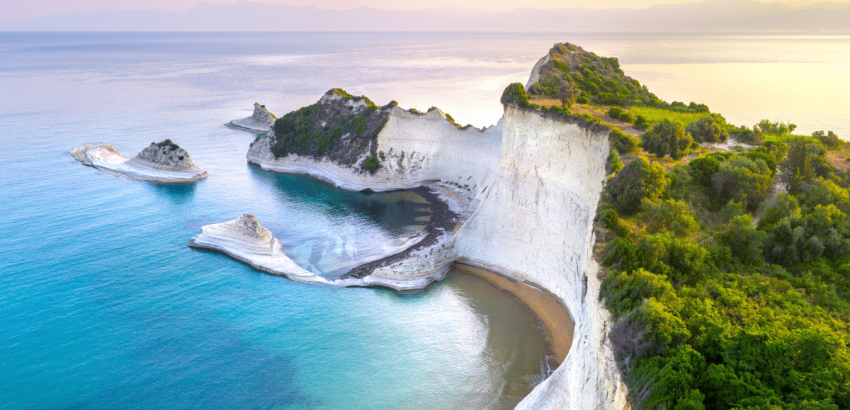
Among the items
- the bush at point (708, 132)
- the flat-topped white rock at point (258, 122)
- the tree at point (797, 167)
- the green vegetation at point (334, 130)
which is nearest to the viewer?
the tree at point (797, 167)

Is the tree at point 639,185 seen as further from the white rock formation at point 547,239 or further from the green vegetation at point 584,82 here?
the green vegetation at point 584,82

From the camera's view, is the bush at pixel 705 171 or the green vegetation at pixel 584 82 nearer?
the bush at pixel 705 171

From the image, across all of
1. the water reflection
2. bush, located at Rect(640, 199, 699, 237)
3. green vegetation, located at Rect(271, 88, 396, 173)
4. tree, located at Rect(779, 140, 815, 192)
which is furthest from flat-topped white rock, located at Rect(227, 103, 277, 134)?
tree, located at Rect(779, 140, 815, 192)

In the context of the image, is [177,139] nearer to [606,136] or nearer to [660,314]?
[606,136]

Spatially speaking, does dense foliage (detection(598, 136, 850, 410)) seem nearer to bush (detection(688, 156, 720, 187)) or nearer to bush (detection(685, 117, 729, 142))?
bush (detection(688, 156, 720, 187))

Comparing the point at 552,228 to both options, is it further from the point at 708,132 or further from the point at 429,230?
the point at 429,230

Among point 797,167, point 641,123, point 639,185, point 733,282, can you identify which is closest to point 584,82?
point 641,123

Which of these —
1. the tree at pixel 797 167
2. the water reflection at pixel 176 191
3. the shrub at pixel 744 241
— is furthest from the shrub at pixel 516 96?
the water reflection at pixel 176 191
